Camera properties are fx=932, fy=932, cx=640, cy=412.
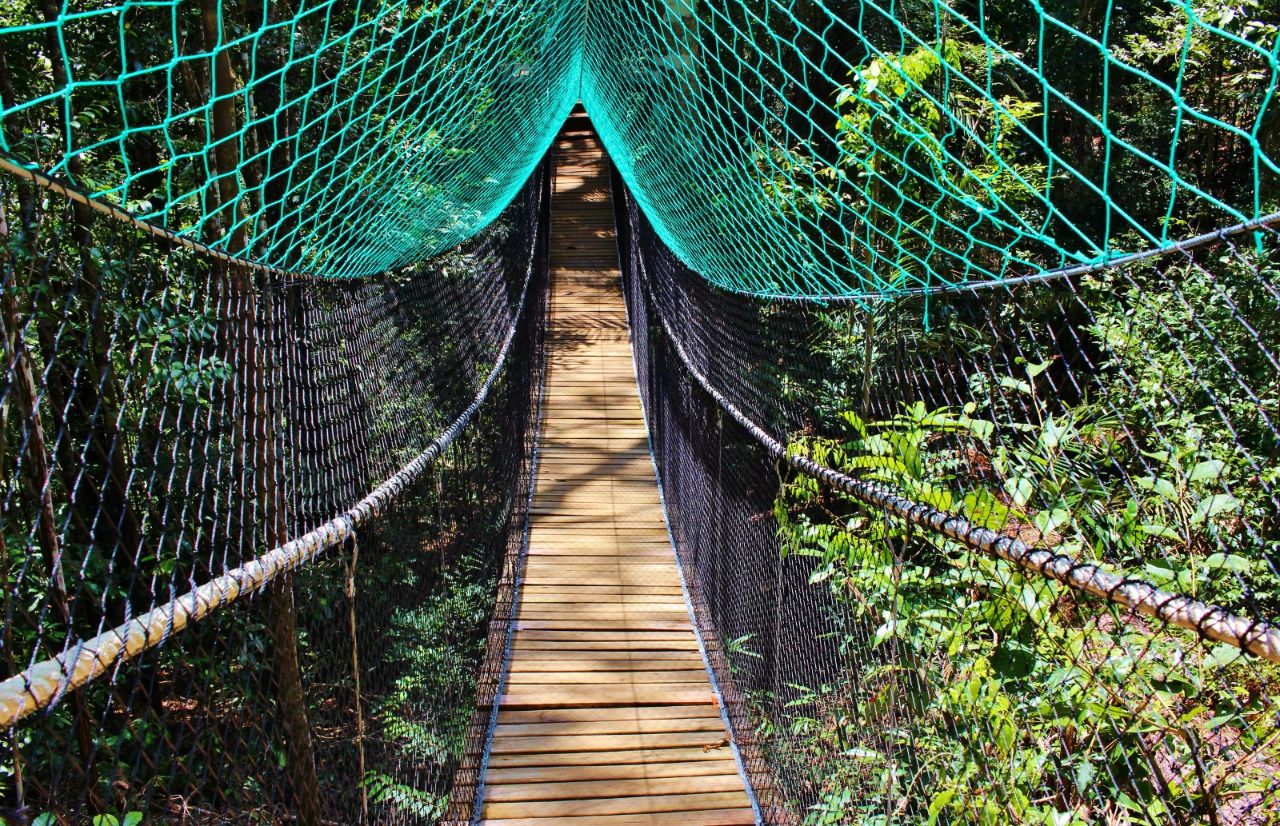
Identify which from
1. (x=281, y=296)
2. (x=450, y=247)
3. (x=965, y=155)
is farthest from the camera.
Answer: (x=965, y=155)

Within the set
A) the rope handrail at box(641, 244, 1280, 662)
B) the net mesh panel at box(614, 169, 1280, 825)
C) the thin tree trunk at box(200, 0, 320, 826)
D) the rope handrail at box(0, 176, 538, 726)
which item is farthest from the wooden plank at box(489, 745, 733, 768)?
the rope handrail at box(641, 244, 1280, 662)

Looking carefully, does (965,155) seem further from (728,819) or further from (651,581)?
(728,819)

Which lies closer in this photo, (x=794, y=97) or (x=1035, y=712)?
(x=1035, y=712)

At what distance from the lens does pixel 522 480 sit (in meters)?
3.92

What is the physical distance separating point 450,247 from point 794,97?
13.1 ft

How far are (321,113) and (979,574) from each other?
3.38 m

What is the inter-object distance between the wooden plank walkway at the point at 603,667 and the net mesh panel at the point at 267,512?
0.13 m

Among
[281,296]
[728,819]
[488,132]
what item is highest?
[488,132]

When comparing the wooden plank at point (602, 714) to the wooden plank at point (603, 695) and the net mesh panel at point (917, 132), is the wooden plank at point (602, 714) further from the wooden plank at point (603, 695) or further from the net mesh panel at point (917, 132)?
the net mesh panel at point (917, 132)

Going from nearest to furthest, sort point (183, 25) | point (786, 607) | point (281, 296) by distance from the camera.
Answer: point (281, 296) < point (786, 607) < point (183, 25)

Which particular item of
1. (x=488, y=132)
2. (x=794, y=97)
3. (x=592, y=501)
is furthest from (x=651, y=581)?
(x=794, y=97)

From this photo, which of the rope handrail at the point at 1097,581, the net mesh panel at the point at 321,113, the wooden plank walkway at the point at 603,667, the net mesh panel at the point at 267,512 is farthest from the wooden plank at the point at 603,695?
the rope handrail at the point at 1097,581

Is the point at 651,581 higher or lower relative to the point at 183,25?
lower

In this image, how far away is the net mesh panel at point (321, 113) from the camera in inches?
89.6
